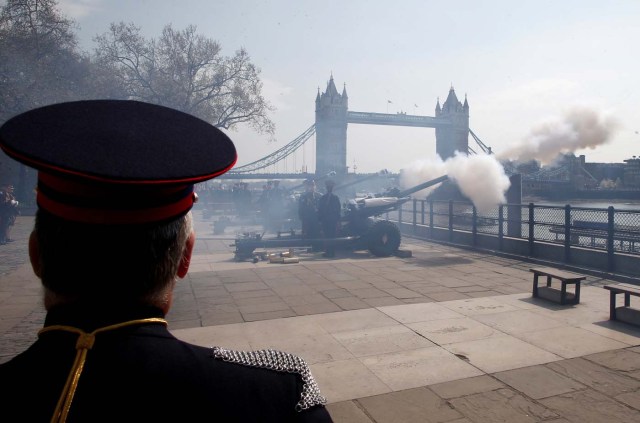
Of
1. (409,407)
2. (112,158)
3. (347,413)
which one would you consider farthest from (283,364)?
(409,407)

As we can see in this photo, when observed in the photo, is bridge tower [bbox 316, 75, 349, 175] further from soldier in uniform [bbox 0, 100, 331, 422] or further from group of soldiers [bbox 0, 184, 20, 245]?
soldier in uniform [bbox 0, 100, 331, 422]

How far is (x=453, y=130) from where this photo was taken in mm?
52375

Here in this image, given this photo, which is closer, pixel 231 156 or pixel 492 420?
pixel 231 156

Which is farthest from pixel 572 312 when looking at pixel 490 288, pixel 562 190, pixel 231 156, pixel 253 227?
pixel 253 227

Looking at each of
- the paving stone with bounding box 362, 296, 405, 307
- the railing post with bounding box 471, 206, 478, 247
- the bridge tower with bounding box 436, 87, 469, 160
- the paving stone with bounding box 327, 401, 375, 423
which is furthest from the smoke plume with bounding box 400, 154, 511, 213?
the bridge tower with bounding box 436, 87, 469, 160

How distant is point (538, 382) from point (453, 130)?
5103 centimetres

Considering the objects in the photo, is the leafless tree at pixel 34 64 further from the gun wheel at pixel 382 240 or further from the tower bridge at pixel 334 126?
the tower bridge at pixel 334 126

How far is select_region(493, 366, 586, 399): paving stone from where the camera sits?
12.7 ft

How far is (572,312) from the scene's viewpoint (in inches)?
248

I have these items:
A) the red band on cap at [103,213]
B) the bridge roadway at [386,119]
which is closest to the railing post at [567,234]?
the red band on cap at [103,213]

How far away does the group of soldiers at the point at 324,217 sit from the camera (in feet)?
38.2

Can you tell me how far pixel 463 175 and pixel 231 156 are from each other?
45.2ft

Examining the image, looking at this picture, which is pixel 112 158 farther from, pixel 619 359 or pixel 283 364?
pixel 619 359

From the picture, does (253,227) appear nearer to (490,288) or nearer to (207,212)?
(207,212)
